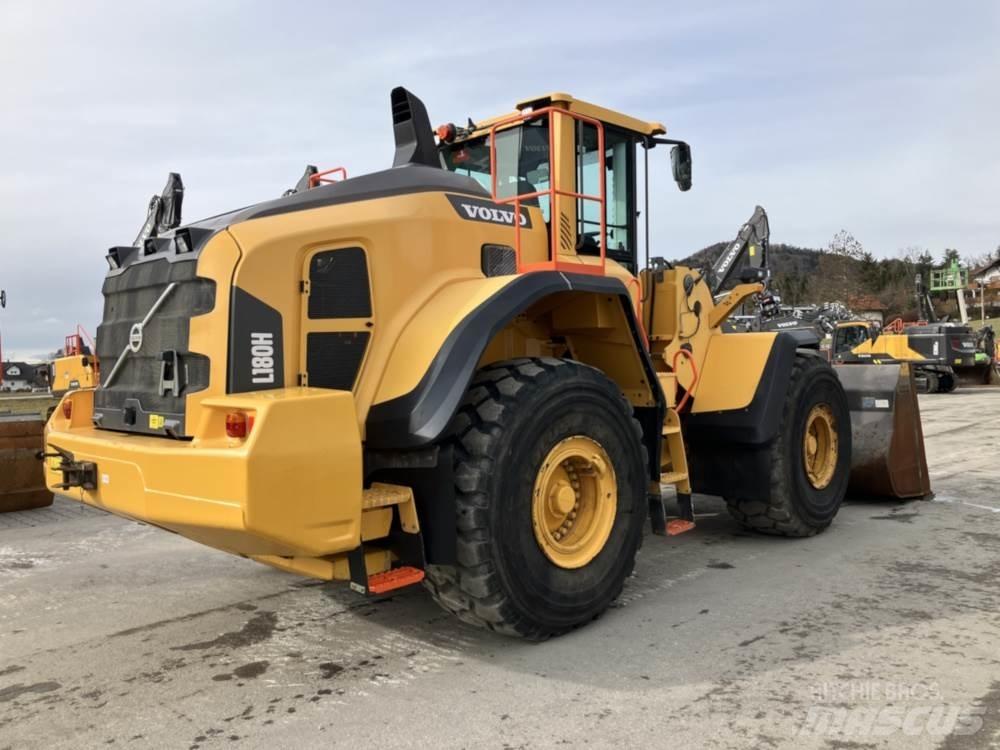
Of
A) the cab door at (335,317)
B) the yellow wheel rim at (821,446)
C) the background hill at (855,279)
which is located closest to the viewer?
the cab door at (335,317)

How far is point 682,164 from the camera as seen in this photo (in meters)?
5.54

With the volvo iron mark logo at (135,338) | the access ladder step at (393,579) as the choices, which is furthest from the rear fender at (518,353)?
the volvo iron mark logo at (135,338)

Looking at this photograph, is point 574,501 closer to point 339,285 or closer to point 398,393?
point 398,393

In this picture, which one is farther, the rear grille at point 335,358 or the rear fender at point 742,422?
the rear fender at point 742,422

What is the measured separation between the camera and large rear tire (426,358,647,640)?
3.59 meters

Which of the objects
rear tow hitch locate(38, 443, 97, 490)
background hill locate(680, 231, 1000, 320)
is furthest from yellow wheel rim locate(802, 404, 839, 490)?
background hill locate(680, 231, 1000, 320)

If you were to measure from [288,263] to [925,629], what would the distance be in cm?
353

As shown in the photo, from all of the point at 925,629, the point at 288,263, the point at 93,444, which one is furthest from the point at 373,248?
the point at 925,629

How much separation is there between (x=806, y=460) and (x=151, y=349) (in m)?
4.69

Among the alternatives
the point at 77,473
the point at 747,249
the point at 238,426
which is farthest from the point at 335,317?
the point at 747,249

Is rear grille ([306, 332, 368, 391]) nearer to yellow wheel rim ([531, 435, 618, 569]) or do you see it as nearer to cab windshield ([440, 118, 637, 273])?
yellow wheel rim ([531, 435, 618, 569])

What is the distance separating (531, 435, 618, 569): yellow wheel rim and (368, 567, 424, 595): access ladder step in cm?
61

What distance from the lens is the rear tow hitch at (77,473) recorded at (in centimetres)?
381

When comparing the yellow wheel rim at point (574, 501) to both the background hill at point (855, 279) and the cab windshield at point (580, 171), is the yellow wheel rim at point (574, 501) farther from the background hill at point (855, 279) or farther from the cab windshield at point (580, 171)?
the background hill at point (855, 279)
